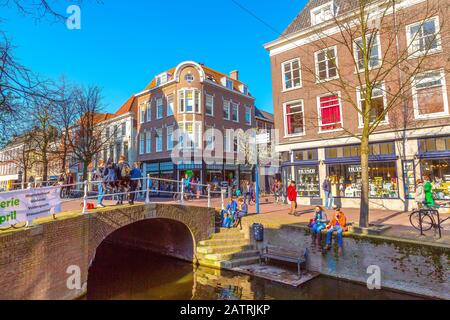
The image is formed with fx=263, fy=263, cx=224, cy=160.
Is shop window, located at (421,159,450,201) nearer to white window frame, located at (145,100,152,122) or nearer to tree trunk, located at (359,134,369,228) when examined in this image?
tree trunk, located at (359,134,369,228)

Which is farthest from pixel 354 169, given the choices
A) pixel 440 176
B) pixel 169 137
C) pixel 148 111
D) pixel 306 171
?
pixel 148 111

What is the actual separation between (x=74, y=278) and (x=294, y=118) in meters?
15.1

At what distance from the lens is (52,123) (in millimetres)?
21844

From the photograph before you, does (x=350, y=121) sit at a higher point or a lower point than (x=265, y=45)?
lower

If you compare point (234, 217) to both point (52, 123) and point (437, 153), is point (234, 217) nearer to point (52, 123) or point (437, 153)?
point (437, 153)

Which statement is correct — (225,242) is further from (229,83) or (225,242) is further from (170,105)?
(229,83)

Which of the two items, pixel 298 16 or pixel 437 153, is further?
pixel 298 16

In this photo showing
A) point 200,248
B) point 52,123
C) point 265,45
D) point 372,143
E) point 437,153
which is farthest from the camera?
point 52,123

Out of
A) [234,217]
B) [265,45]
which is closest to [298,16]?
[265,45]

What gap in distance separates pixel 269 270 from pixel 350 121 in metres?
10.3

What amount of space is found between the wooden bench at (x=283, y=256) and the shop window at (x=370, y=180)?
7155 millimetres

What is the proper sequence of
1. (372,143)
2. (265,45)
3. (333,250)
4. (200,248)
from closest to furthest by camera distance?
1. (333,250)
2. (200,248)
3. (372,143)
4. (265,45)

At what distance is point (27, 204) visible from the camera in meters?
6.21
